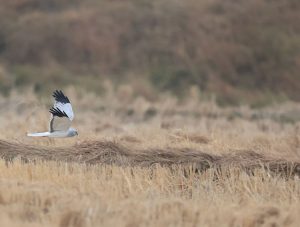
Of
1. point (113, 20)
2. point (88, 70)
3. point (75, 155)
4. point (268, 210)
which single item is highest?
point (113, 20)

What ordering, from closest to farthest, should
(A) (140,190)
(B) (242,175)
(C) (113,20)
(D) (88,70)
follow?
1. (A) (140,190)
2. (B) (242,175)
3. (D) (88,70)
4. (C) (113,20)

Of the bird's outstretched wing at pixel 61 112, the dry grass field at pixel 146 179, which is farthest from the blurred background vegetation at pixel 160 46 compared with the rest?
the bird's outstretched wing at pixel 61 112

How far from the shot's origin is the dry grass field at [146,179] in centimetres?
745

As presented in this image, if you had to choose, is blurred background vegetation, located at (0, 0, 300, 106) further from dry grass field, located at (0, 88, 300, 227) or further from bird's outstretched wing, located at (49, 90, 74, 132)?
bird's outstretched wing, located at (49, 90, 74, 132)

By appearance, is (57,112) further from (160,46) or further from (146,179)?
(160,46)

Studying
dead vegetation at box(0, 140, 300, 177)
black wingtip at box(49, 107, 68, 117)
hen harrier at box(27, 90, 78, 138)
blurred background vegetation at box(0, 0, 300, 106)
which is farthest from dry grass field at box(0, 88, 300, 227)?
blurred background vegetation at box(0, 0, 300, 106)

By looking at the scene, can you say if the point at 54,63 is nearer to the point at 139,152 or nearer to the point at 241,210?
the point at 139,152

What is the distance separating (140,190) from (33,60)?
25.0m

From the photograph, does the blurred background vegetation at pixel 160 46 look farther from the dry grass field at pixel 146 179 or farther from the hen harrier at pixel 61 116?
the hen harrier at pixel 61 116

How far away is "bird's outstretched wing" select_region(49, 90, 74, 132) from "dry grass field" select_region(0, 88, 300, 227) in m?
0.28

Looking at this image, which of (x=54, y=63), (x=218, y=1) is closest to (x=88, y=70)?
(x=54, y=63)

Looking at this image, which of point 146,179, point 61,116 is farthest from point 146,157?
point 146,179

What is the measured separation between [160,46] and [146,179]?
23.9 meters

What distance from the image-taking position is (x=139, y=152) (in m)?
11.3
